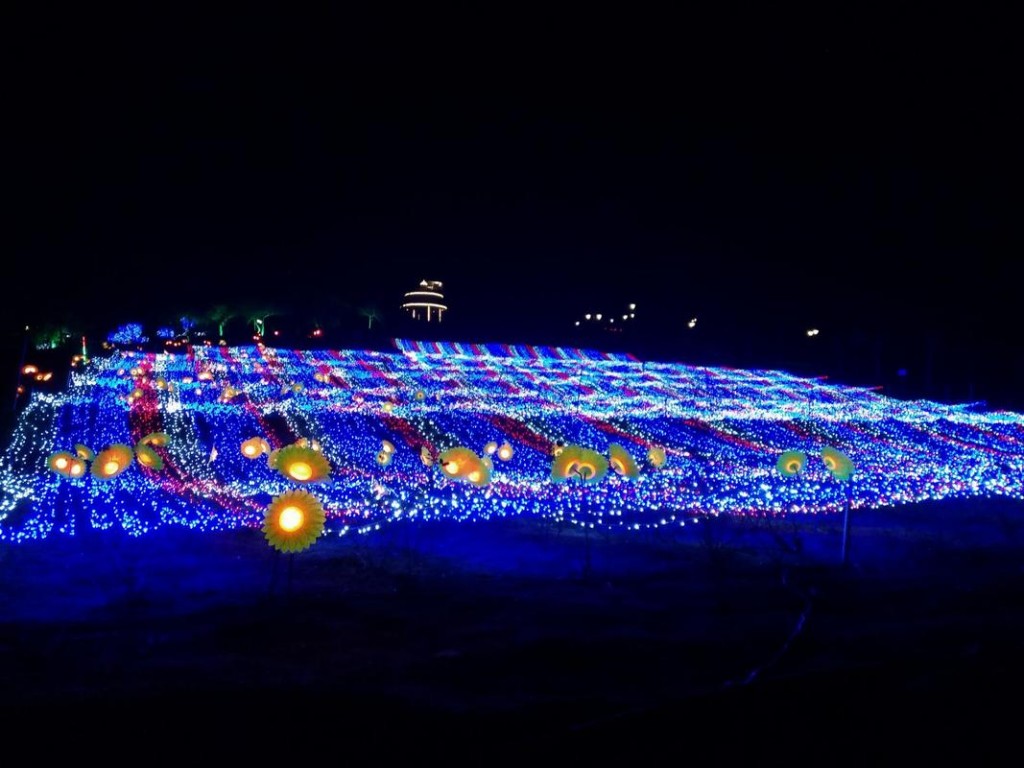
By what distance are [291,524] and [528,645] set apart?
2221 millimetres

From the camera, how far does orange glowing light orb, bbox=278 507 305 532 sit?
24.0 ft

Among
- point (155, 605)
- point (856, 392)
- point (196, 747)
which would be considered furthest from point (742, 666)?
point (856, 392)

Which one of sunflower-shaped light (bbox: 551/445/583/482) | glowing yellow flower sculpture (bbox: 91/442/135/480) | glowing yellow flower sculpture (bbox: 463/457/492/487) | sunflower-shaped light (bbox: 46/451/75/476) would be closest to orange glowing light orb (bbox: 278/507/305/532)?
sunflower-shaped light (bbox: 551/445/583/482)

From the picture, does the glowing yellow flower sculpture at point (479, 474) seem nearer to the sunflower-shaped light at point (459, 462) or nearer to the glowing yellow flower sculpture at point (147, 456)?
the sunflower-shaped light at point (459, 462)

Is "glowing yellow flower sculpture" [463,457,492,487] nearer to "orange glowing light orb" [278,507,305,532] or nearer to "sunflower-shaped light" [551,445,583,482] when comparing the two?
"sunflower-shaped light" [551,445,583,482]

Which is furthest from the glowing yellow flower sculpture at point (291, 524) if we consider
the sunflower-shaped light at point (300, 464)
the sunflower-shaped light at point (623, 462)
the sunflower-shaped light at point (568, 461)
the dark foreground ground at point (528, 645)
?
the sunflower-shaped light at point (623, 462)

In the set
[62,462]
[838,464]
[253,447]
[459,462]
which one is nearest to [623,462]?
[459,462]

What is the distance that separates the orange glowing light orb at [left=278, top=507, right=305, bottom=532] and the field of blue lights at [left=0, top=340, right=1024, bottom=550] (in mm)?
47

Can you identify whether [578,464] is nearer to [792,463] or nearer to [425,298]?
[792,463]

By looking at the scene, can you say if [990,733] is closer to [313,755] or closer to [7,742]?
[313,755]

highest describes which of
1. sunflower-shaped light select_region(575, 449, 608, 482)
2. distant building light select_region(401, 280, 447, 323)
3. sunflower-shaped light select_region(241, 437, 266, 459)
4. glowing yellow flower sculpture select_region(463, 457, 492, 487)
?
distant building light select_region(401, 280, 447, 323)

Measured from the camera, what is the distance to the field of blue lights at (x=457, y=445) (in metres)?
13.2

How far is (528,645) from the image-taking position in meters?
7.39

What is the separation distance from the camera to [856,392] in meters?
27.5
